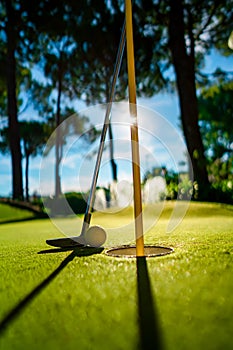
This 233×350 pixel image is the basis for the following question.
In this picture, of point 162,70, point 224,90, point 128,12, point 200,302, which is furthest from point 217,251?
point 224,90

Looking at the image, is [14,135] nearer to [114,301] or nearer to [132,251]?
[132,251]

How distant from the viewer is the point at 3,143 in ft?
52.9

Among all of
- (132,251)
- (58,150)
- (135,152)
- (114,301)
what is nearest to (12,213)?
(58,150)

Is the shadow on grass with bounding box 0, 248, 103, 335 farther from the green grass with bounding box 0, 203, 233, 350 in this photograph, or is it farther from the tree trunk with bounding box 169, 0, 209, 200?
the tree trunk with bounding box 169, 0, 209, 200

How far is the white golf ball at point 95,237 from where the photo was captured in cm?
311

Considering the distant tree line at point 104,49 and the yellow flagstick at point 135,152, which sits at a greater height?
the distant tree line at point 104,49

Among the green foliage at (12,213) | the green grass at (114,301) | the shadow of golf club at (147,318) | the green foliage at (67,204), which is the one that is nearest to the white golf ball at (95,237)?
the green grass at (114,301)

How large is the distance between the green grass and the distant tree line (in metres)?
6.09

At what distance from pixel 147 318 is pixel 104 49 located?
1063 cm

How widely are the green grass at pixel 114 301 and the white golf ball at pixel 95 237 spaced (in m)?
0.43

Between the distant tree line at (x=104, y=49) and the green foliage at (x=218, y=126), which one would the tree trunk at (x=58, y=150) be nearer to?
the distant tree line at (x=104, y=49)

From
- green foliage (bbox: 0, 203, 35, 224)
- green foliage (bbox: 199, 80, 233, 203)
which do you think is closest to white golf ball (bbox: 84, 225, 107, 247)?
green foliage (bbox: 0, 203, 35, 224)

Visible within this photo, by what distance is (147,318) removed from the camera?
4.20 ft

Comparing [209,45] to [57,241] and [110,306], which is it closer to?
[57,241]
